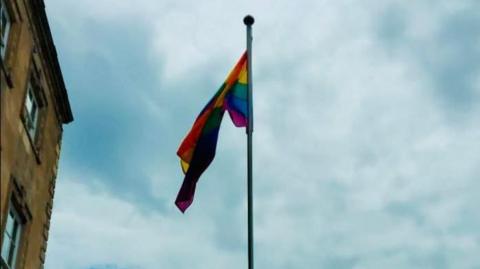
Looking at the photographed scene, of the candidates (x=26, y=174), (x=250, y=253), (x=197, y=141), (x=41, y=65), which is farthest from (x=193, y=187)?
(x=41, y=65)

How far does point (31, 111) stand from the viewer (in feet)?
71.8

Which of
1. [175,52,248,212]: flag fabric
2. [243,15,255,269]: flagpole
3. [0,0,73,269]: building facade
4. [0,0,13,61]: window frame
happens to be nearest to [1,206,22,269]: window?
[0,0,73,269]: building facade

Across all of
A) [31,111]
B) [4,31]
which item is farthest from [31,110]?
[4,31]

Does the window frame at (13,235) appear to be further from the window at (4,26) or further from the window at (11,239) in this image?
the window at (4,26)

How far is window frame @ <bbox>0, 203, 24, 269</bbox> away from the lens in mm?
19266

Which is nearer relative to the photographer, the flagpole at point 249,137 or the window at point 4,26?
the flagpole at point 249,137

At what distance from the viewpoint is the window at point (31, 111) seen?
21.0 m

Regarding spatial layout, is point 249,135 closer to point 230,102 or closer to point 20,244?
point 230,102

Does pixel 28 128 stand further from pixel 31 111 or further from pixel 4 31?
pixel 4 31

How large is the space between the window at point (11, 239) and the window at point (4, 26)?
4.11 meters

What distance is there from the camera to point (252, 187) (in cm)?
1755

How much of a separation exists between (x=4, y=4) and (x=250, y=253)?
8.51m

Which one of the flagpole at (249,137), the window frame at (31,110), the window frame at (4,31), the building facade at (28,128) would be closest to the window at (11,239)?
the building facade at (28,128)

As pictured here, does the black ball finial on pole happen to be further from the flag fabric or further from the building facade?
the building facade
